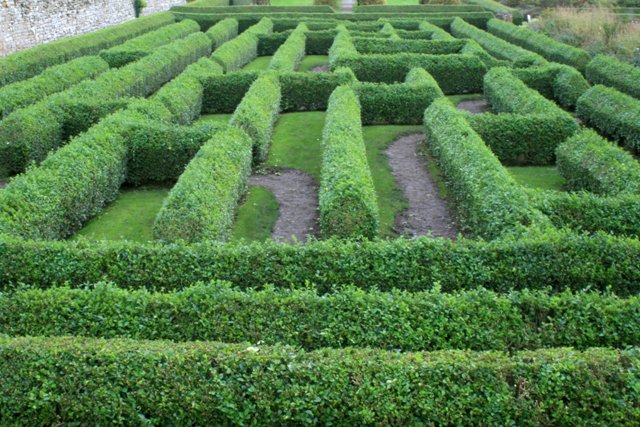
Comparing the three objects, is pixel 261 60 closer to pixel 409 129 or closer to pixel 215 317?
pixel 409 129

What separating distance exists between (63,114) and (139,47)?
11.0 m

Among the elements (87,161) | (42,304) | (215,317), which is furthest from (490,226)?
(87,161)

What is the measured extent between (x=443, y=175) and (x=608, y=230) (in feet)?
17.9

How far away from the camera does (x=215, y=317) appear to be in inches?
309

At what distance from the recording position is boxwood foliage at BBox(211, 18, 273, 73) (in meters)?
26.3

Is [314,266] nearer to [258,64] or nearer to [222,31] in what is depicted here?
[258,64]

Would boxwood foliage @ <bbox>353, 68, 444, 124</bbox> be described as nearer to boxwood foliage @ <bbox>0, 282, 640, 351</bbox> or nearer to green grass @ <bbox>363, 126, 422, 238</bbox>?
green grass @ <bbox>363, 126, 422, 238</bbox>

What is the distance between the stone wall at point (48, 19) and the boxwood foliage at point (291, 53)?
11.8 meters

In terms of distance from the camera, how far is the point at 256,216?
46.7 feet

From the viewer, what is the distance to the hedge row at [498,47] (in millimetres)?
26188

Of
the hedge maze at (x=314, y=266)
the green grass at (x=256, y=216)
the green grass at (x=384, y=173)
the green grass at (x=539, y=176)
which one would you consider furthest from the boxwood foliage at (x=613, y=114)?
the green grass at (x=256, y=216)

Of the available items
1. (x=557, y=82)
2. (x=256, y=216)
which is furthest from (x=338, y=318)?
(x=557, y=82)

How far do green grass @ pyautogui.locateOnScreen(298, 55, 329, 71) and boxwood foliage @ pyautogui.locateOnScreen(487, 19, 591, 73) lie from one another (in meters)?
10.4

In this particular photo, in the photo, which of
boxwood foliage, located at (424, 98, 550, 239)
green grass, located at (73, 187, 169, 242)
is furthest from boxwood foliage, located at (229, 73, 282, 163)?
boxwood foliage, located at (424, 98, 550, 239)
